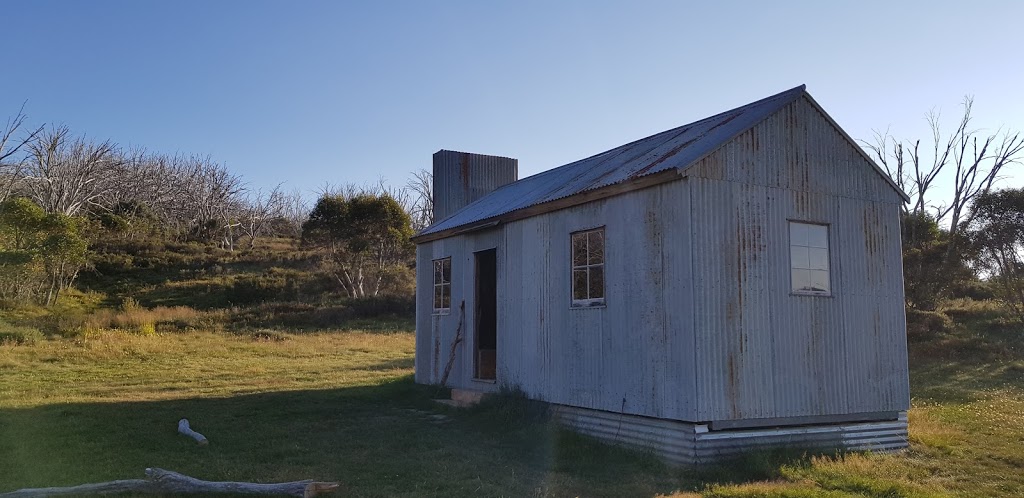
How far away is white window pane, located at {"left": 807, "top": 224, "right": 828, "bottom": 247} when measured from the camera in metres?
11.1

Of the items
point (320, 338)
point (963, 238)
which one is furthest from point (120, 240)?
point (963, 238)

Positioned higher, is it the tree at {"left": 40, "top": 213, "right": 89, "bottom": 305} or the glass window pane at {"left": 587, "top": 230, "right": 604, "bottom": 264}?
the tree at {"left": 40, "top": 213, "right": 89, "bottom": 305}

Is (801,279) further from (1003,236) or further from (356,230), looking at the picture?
(356,230)

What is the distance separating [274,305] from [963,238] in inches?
1114

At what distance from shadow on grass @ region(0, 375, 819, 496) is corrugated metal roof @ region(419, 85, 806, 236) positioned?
3.70 m

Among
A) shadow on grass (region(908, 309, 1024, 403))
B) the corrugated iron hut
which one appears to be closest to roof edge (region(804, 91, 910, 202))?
the corrugated iron hut

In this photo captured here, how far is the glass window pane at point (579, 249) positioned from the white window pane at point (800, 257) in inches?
115

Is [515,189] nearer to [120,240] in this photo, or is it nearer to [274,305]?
[274,305]

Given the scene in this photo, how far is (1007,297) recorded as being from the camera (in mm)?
26656

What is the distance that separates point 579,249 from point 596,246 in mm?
404

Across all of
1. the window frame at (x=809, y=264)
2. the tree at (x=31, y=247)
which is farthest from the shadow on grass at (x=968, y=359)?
the tree at (x=31, y=247)

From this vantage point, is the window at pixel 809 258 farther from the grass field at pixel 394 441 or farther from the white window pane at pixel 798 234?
the grass field at pixel 394 441

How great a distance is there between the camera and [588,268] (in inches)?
469

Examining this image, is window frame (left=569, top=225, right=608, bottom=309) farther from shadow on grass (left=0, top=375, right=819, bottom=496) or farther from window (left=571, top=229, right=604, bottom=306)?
shadow on grass (left=0, top=375, right=819, bottom=496)
